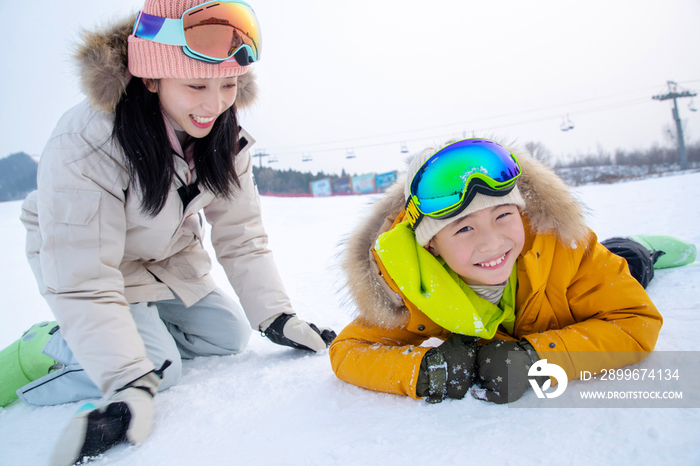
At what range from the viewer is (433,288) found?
125cm

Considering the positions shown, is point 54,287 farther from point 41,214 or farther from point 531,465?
point 531,465

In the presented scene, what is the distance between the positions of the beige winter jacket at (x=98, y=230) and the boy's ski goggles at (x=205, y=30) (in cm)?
17

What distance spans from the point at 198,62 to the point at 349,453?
1441 millimetres

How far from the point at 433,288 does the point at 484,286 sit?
0.78 ft

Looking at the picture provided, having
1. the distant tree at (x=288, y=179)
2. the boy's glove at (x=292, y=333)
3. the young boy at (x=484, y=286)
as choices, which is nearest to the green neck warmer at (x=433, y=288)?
the young boy at (x=484, y=286)

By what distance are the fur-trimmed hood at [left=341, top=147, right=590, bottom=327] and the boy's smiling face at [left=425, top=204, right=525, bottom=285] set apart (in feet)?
0.35

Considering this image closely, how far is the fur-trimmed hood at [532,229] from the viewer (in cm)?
128

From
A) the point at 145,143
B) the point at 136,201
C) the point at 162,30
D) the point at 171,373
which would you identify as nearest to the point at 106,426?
the point at 171,373

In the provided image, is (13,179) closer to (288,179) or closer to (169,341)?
(169,341)

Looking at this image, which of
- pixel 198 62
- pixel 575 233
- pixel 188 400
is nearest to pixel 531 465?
pixel 575 233

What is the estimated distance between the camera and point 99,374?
1.30 m

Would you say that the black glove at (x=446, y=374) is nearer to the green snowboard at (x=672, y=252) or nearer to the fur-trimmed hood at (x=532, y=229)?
the fur-trimmed hood at (x=532, y=229)

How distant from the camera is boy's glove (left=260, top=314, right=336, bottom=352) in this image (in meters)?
1.82

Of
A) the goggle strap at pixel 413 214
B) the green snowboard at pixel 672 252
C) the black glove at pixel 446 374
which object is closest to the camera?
the black glove at pixel 446 374
